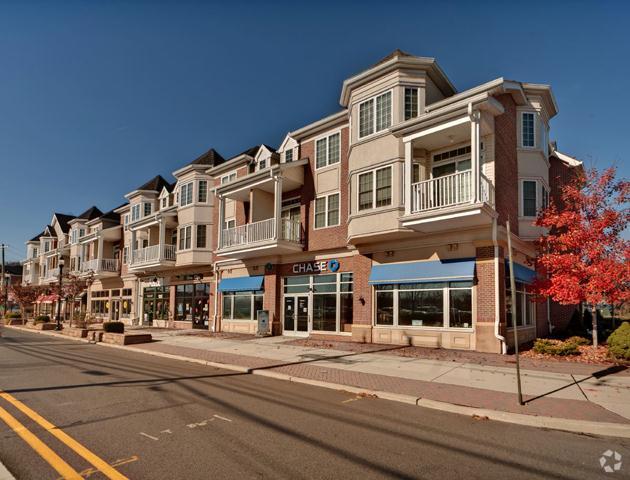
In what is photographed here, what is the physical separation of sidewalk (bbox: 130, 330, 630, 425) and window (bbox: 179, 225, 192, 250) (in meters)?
13.9

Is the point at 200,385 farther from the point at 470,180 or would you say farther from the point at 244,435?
the point at 470,180

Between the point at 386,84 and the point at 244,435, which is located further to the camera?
the point at 386,84

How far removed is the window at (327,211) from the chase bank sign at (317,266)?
1873mm

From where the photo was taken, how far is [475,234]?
15.0m

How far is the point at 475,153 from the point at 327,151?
8977mm

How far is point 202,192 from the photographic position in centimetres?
2909

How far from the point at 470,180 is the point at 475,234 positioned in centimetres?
198

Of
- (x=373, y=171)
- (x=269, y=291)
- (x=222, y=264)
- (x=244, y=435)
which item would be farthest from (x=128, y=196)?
(x=244, y=435)

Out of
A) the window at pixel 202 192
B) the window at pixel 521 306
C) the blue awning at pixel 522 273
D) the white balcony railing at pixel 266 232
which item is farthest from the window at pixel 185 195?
the window at pixel 521 306

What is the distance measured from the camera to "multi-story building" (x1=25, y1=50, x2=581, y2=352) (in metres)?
14.8

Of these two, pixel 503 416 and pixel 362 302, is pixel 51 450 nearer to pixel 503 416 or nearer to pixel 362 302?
pixel 503 416

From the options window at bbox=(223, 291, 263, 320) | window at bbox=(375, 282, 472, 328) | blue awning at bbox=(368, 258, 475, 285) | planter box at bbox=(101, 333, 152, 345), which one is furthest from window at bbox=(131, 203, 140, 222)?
window at bbox=(375, 282, 472, 328)

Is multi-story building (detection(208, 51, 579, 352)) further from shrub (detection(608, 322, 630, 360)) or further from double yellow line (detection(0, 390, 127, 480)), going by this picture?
double yellow line (detection(0, 390, 127, 480))

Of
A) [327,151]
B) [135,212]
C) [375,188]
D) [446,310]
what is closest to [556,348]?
[446,310]
